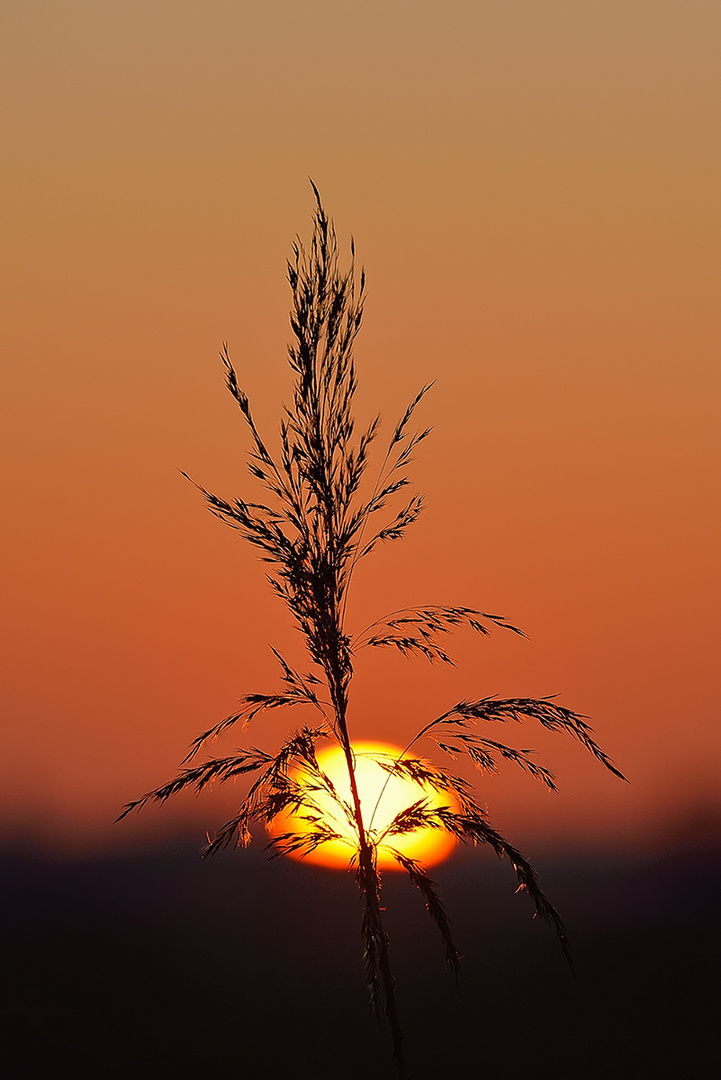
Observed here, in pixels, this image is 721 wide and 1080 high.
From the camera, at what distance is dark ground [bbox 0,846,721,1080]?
37.6 metres

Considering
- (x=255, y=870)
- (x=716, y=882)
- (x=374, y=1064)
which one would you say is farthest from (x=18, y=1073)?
(x=716, y=882)

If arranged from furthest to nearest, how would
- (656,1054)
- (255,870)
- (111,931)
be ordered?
(255,870) → (111,931) → (656,1054)

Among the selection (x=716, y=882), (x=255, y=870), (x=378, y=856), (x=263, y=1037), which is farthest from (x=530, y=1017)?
(x=378, y=856)

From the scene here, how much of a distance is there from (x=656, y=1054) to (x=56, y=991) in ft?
83.2

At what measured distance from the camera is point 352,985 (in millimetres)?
44031

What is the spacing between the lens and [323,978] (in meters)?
45.2

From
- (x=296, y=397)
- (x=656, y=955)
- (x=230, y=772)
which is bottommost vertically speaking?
(x=656, y=955)

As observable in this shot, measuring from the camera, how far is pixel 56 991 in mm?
45656

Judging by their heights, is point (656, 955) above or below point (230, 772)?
below

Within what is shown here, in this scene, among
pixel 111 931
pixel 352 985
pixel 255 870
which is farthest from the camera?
pixel 255 870

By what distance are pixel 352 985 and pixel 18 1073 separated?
1369cm

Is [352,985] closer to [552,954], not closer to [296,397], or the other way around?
[552,954]

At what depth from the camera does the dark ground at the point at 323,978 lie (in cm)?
3762

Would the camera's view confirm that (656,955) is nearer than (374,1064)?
No
